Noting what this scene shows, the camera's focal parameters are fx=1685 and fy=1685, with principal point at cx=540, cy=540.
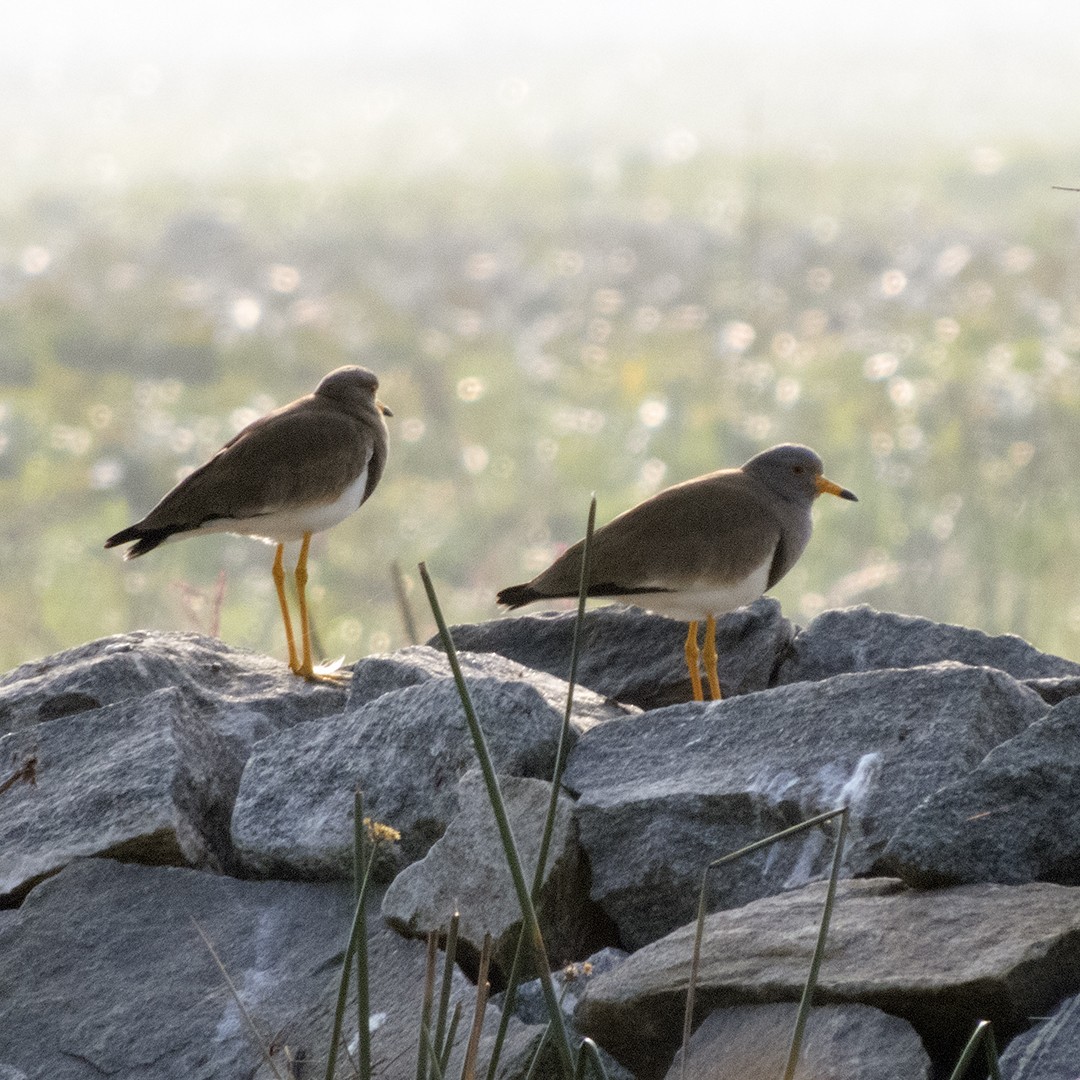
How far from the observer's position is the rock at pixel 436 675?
437 centimetres

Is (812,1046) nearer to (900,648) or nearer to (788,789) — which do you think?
(788,789)

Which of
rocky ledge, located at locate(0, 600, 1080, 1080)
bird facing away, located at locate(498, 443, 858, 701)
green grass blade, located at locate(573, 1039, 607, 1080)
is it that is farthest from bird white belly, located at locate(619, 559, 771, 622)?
green grass blade, located at locate(573, 1039, 607, 1080)

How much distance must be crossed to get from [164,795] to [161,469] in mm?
10597

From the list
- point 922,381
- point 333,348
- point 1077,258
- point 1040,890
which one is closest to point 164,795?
point 1040,890

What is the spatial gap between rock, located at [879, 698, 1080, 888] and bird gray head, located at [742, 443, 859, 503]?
7.71 ft

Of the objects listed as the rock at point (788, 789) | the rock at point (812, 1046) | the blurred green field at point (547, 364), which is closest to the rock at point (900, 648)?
the rock at point (788, 789)

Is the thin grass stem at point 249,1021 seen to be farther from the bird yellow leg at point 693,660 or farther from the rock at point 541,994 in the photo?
the bird yellow leg at point 693,660

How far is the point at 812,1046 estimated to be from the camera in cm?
288

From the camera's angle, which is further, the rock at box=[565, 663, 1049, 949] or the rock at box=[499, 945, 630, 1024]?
the rock at box=[565, 663, 1049, 949]

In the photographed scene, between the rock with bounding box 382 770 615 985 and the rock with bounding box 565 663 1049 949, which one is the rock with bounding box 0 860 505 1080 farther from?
the rock with bounding box 565 663 1049 949

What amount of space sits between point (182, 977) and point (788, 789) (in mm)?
1339

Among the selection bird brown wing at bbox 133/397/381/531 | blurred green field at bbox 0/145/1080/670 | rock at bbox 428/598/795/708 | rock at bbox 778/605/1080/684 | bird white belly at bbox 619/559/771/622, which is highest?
bird brown wing at bbox 133/397/381/531

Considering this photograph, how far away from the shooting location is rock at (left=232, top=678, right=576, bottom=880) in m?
3.79

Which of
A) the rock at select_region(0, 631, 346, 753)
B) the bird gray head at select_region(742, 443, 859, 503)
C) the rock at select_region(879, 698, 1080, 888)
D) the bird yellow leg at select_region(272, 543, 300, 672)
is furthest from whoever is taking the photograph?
the bird gray head at select_region(742, 443, 859, 503)
